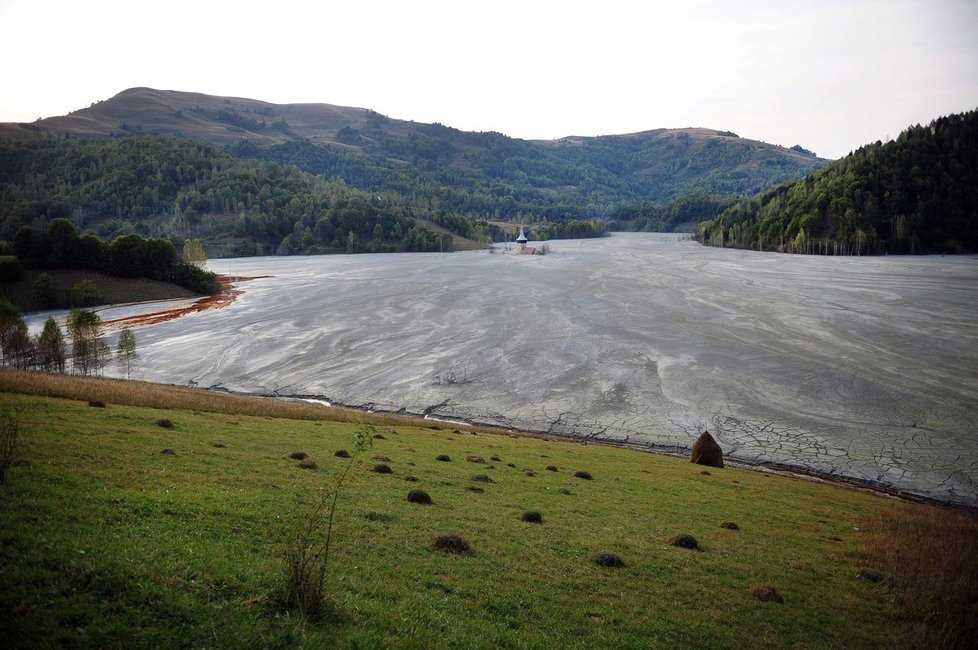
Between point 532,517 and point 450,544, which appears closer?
point 450,544

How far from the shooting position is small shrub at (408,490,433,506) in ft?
54.2

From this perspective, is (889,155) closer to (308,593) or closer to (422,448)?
(422,448)

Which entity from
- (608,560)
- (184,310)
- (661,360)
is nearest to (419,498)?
(608,560)

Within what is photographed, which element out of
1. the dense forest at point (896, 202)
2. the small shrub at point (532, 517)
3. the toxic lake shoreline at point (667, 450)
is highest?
the dense forest at point (896, 202)

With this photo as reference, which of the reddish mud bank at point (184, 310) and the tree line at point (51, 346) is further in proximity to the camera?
the reddish mud bank at point (184, 310)

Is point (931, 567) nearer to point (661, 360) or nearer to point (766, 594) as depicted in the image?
point (766, 594)

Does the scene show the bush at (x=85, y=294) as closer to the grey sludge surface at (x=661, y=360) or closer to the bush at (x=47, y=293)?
the bush at (x=47, y=293)

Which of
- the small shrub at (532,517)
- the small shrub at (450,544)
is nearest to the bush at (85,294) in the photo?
the small shrub at (532,517)

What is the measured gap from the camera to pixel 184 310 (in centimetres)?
9381

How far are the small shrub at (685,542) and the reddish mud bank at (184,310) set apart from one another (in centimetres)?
8536

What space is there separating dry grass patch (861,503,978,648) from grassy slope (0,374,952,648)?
619 mm

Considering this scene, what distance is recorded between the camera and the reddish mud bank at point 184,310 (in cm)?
8231

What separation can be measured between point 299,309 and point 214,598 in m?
86.3

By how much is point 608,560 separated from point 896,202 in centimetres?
19931
